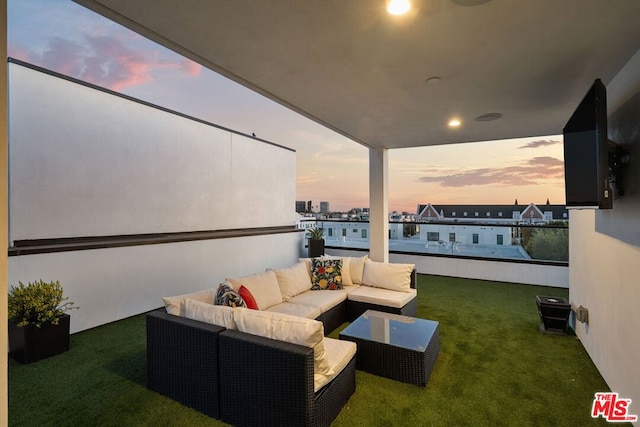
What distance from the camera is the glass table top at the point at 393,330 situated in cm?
263

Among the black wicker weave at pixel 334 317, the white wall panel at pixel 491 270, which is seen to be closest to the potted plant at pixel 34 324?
the black wicker weave at pixel 334 317

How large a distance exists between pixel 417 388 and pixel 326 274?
1942 mm

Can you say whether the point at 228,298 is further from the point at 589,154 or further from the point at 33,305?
the point at 589,154

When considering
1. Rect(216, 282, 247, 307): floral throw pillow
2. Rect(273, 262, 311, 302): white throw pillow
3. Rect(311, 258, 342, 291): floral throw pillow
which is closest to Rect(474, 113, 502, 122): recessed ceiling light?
Rect(311, 258, 342, 291): floral throw pillow

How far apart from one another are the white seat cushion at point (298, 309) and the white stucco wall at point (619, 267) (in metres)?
2.48

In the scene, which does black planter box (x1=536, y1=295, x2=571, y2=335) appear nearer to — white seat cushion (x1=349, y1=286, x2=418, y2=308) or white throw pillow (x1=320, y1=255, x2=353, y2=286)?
white seat cushion (x1=349, y1=286, x2=418, y2=308)

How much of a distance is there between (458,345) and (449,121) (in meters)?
2.66

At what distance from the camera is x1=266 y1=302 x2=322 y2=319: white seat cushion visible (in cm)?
313

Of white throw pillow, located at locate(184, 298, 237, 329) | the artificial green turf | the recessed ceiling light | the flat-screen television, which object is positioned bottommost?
the artificial green turf

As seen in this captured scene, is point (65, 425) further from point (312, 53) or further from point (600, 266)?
point (600, 266)

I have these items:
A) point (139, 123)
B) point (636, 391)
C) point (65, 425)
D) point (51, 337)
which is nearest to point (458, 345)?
point (636, 391)

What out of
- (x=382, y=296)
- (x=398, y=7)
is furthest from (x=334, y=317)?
(x=398, y=7)

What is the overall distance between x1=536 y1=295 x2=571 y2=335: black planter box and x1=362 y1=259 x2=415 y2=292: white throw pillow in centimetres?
154

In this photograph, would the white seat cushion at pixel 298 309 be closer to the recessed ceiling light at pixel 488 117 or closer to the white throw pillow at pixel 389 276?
the white throw pillow at pixel 389 276
